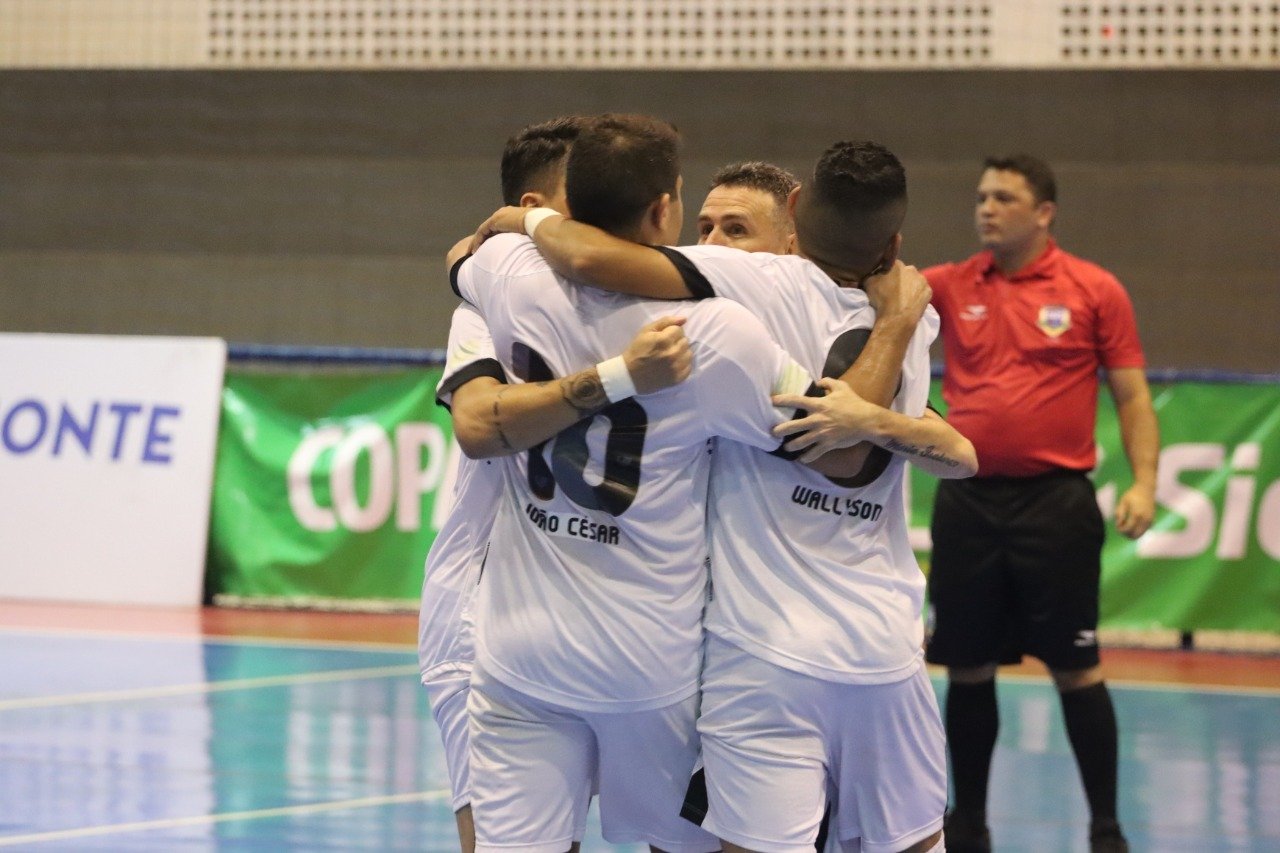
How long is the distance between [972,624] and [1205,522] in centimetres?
416

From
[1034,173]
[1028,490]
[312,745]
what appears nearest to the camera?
[1028,490]

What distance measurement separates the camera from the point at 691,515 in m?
2.82

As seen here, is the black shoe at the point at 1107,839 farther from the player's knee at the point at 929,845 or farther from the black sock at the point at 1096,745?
the player's knee at the point at 929,845

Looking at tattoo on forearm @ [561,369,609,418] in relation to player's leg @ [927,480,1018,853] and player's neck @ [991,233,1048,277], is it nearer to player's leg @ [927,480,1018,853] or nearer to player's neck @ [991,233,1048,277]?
player's leg @ [927,480,1018,853]

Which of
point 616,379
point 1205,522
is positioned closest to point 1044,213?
point 616,379

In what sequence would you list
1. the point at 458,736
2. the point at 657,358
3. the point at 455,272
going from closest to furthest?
1. the point at 657,358
2. the point at 455,272
3. the point at 458,736

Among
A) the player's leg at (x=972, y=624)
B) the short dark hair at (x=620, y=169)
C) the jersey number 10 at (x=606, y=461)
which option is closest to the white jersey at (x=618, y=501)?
the jersey number 10 at (x=606, y=461)

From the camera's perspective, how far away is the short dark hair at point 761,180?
348cm

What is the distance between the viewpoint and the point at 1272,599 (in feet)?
29.1

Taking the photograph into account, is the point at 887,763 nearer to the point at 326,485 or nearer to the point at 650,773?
the point at 650,773

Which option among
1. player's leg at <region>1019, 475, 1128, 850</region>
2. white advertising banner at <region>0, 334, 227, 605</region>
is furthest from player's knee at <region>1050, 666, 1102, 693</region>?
white advertising banner at <region>0, 334, 227, 605</region>

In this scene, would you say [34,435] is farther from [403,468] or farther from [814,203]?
[814,203]

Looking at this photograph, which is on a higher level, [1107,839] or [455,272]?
[455,272]

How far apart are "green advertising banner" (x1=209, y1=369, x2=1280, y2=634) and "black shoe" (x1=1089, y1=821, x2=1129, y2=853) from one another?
4130 millimetres
